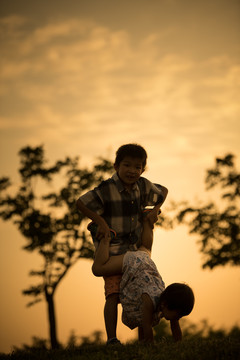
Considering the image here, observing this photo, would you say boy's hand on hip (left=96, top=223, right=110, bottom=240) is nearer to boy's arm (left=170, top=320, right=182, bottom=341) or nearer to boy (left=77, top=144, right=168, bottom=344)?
boy (left=77, top=144, right=168, bottom=344)

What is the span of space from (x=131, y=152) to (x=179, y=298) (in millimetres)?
1967

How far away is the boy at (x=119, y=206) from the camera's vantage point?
5.14 metres

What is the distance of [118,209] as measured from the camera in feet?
17.5

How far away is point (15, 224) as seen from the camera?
18875 millimetres

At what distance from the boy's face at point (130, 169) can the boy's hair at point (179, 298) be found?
153cm

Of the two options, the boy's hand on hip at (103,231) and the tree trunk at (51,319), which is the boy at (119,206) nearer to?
the boy's hand on hip at (103,231)

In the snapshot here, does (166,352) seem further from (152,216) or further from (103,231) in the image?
(152,216)

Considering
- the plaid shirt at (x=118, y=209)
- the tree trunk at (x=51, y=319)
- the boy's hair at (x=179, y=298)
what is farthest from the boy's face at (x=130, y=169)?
the tree trunk at (x=51, y=319)

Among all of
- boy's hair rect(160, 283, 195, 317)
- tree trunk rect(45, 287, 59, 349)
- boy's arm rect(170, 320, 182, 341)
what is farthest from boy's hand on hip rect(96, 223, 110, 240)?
tree trunk rect(45, 287, 59, 349)

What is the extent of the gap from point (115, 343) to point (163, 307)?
86 cm

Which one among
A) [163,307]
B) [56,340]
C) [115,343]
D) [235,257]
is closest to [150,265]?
[163,307]

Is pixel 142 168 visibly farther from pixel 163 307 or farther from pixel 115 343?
pixel 115 343

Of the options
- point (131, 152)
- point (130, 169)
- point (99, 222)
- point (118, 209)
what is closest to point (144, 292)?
point (99, 222)

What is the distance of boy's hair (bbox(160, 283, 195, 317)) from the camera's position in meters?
4.37
